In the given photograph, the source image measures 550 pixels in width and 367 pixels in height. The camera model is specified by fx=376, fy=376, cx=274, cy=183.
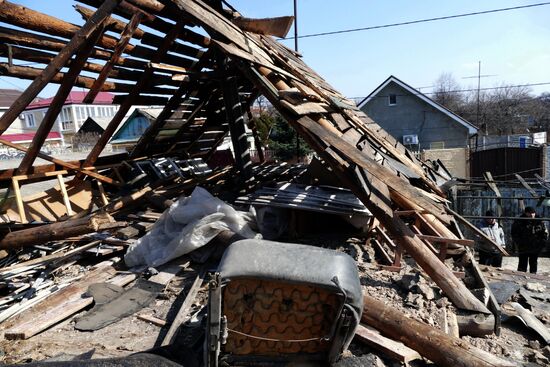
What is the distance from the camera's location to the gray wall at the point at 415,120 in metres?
25.5

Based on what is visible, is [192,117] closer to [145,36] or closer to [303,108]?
[145,36]

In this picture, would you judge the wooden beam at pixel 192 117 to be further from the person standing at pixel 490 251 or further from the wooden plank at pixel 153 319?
the person standing at pixel 490 251

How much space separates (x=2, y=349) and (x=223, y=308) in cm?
220

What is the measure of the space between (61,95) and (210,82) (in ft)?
10.9

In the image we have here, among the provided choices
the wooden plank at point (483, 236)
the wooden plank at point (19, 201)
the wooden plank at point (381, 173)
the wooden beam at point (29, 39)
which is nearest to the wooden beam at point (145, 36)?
the wooden beam at point (29, 39)

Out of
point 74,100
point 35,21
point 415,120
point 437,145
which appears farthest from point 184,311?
point 74,100

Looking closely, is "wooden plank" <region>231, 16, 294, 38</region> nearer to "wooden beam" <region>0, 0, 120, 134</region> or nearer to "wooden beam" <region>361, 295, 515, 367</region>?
"wooden beam" <region>0, 0, 120, 134</region>

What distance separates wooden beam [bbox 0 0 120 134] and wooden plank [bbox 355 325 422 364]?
4.64m

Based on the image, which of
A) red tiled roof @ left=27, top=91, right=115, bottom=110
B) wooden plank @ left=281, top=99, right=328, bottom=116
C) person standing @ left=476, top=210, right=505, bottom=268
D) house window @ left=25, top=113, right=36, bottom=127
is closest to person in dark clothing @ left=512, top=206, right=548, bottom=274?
person standing @ left=476, top=210, right=505, bottom=268

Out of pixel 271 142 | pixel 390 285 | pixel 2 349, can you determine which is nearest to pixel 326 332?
pixel 390 285

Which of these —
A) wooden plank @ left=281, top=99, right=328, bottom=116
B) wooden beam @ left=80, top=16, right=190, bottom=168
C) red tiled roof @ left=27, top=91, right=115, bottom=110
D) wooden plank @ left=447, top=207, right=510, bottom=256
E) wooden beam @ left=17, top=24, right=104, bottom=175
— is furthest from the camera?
red tiled roof @ left=27, top=91, right=115, bottom=110

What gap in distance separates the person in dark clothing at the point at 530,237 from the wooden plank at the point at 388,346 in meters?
6.48

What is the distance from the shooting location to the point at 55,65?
15.4ft

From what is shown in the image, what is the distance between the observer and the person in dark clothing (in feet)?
26.3
